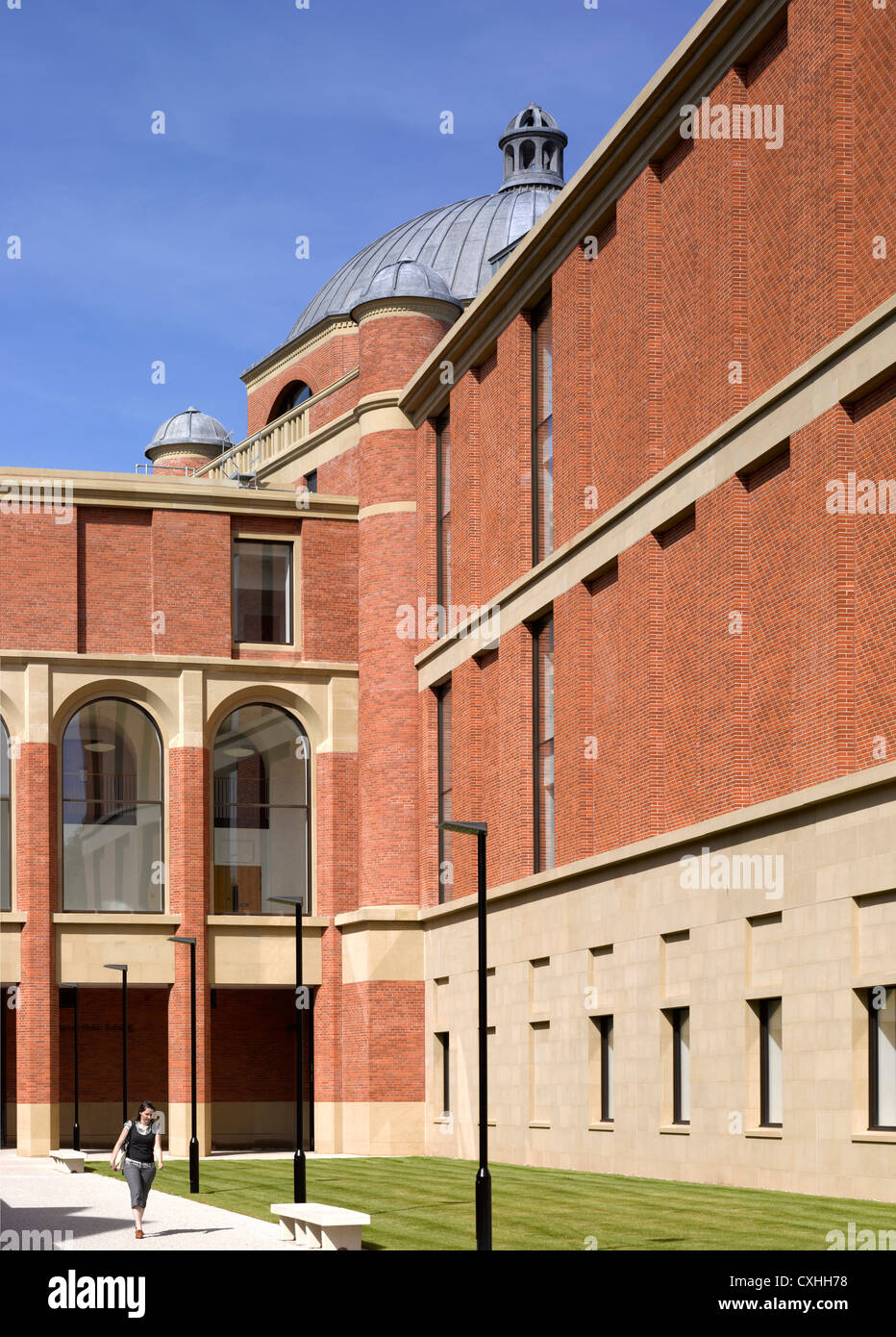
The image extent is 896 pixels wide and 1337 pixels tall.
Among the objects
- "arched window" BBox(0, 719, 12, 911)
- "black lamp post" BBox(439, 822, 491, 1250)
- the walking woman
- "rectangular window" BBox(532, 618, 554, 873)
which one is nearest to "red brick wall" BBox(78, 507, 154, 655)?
"arched window" BBox(0, 719, 12, 911)

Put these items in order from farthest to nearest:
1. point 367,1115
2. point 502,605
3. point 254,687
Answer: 1. point 254,687
2. point 367,1115
3. point 502,605

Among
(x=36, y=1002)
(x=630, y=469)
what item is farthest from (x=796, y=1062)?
(x=36, y=1002)

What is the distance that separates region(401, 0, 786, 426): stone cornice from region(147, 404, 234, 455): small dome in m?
24.4

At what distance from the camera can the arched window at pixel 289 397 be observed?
64062 mm

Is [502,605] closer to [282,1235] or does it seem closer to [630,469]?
[630,469]

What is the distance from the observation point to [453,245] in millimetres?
64500

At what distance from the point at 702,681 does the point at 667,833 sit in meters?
2.57

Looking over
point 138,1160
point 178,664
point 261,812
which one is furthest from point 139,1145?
point 261,812

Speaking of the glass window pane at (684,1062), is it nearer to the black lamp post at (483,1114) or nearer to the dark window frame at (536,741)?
the dark window frame at (536,741)

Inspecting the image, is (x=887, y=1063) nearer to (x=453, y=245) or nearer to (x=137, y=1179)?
(x=137, y=1179)

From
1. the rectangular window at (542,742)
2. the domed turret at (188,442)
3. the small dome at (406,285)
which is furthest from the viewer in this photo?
the domed turret at (188,442)

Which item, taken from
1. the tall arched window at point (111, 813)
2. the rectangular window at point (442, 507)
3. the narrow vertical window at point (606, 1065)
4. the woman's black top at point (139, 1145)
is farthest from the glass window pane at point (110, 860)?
the woman's black top at point (139, 1145)

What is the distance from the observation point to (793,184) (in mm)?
29469

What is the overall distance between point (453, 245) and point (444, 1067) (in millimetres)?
29529
